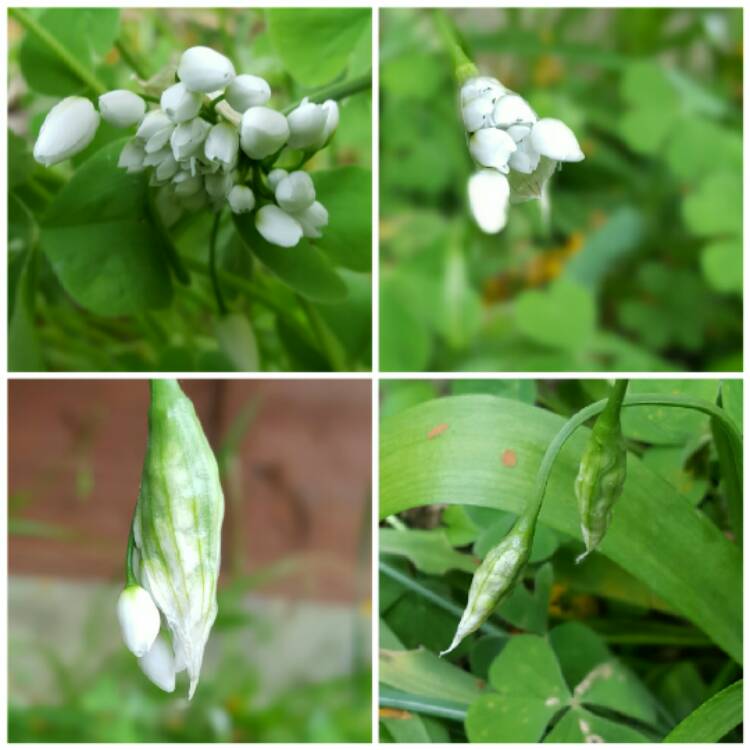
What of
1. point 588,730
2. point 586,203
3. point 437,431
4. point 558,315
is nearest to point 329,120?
point 437,431

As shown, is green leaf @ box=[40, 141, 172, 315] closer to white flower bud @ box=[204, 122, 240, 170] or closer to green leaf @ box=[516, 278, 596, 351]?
white flower bud @ box=[204, 122, 240, 170]

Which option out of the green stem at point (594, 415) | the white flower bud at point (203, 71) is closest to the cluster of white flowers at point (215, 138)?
the white flower bud at point (203, 71)

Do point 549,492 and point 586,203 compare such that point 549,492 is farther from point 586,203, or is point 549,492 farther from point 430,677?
point 586,203

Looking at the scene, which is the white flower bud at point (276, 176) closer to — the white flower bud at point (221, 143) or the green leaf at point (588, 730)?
the white flower bud at point (221, 143)

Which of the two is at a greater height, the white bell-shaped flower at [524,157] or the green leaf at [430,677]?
the white bell-shaped flower at [524,157]

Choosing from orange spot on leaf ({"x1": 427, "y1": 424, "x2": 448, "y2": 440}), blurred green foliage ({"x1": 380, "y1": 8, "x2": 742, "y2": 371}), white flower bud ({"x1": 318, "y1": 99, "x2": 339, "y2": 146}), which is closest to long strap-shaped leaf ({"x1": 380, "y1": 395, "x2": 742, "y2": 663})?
orange spot on leaf ({"x1": 427, "y1": 424, "x2": 448, "y2": 440})

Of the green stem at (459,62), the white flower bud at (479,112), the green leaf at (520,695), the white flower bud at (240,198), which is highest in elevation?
the green stem at (459,62)

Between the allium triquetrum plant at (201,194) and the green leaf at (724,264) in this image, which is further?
the green leaf at (724,264)
